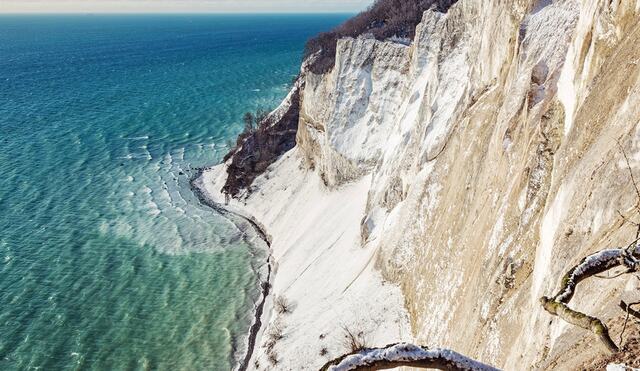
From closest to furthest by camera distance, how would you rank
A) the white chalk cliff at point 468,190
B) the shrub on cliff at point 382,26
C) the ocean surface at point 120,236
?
1. the white chalk cliff at point 468,190
2. the ocean surface at point 120,236
3. the shrub on cliff at point 382,26

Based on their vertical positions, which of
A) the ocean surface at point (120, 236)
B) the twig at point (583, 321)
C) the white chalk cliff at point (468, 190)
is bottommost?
the ocean surface at point (120, 236)

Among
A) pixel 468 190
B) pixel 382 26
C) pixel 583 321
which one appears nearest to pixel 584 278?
pixel 583 321

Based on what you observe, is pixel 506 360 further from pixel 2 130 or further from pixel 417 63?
pixel 2 130

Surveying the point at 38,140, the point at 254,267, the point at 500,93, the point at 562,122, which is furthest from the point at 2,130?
the point at 562,122

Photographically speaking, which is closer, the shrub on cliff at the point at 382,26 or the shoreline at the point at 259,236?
the shoreline at the point at 259,236

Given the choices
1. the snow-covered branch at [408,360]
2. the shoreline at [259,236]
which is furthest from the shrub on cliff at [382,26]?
the snow-covered branch at [408,360]

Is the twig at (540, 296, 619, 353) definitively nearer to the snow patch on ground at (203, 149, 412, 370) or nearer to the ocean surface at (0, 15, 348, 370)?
the snow patch on ground at (203, 149, 412, 370)

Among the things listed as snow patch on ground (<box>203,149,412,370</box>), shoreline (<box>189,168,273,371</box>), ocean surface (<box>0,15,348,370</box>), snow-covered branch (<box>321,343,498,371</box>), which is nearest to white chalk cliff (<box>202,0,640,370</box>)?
snow patch on ground (<box>203,149,412,370</box>)

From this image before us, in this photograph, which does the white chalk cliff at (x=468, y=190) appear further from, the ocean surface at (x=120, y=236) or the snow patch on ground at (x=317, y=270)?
the ocean surface at (x=120, y=236)
